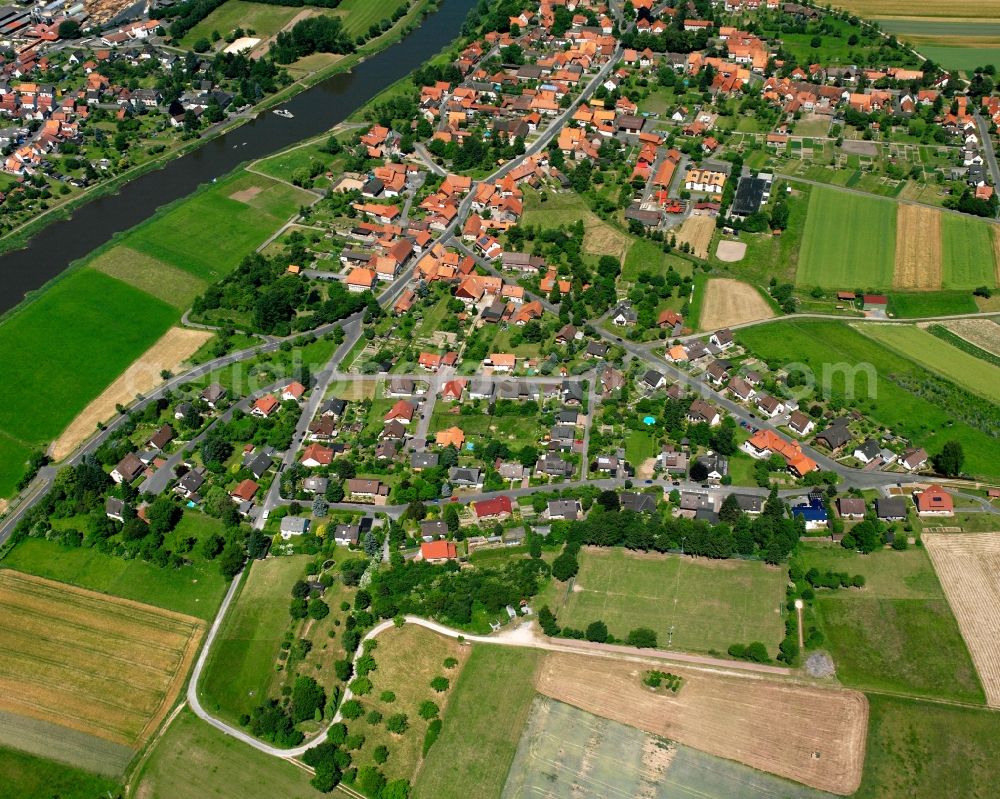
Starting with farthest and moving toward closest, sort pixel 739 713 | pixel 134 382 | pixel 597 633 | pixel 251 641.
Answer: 1. pixel 134 382
2. pixel 251 641
3. pixel 597 633
4. pixel 739 713

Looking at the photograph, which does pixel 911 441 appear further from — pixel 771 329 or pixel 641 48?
pixel 641 48

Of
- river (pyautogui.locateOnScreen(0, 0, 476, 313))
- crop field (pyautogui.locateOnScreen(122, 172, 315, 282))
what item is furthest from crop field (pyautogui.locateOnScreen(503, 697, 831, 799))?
river (pyautogui.locateOnScreen(0, 0, 476, 313))

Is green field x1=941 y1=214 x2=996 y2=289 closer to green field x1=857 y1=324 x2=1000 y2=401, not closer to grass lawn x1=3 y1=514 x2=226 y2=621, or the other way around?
green field x1=857 y1=324 x2=1000 y2=401

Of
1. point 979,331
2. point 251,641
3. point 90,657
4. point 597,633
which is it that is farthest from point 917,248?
point 90,657

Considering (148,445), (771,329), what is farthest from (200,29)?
(771,329)

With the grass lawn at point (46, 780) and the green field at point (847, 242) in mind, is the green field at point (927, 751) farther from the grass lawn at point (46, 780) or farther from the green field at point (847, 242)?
the green field at point (847, 242)

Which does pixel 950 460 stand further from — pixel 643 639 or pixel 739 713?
pixel 643 639
